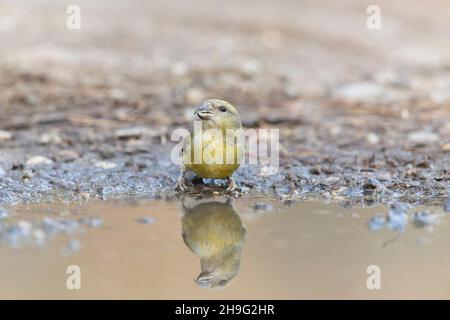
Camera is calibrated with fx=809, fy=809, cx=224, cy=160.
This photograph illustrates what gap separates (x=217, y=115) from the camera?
6.03 m

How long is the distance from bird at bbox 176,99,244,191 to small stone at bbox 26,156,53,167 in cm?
147

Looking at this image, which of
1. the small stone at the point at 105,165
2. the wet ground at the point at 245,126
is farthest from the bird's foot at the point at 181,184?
the small stone at the point at 105,165

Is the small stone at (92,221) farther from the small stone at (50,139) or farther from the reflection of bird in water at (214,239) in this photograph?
the small stone at (50,139)

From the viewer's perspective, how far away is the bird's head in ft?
19.7

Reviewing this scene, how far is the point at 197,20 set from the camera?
1273 centimetres

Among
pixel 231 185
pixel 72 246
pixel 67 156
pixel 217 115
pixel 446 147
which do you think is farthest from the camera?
pixel 446 147

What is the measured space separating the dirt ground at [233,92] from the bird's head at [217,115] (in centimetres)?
59

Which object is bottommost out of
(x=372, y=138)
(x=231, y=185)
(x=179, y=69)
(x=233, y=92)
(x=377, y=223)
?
(x=377, y=223)

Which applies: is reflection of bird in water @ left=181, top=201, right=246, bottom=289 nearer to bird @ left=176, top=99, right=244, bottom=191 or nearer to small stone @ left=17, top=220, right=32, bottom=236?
bird @ left=176, top=99, right=244, bottom=191

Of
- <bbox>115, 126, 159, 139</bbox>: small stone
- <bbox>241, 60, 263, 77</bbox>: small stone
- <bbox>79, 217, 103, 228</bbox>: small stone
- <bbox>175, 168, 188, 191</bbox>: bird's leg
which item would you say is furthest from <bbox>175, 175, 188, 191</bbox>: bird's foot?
<bbox>241, 60, 263, 77</bbox>: small stone

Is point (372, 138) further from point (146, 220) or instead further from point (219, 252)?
point (219, 252)

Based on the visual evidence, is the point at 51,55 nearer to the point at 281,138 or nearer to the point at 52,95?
the point at 52,95

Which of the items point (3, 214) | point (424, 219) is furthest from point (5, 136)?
point (424, 219)

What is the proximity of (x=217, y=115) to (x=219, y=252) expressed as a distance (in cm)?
135
